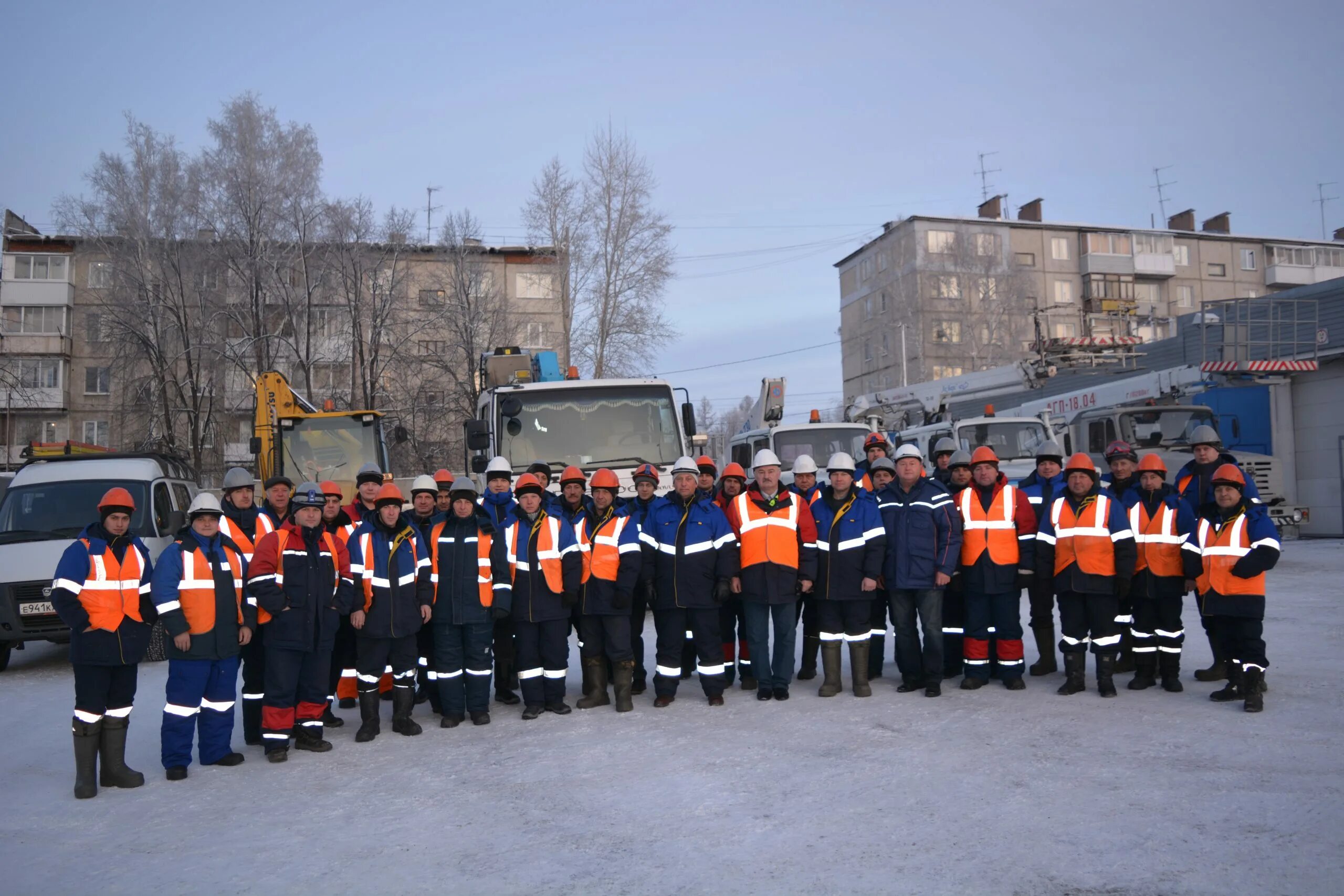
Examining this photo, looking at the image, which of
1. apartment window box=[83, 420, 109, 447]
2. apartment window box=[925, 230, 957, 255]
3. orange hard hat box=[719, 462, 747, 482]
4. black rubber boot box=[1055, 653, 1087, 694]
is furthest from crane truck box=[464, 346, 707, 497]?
apartment window box=[925, 230, 957, 255]

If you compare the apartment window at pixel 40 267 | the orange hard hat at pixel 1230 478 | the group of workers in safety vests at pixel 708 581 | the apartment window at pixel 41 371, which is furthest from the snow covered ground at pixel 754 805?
the apartment window at pixel 40 267

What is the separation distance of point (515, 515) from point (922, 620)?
3.33 m

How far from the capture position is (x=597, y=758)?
662cm

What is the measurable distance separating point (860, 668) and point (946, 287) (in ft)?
143

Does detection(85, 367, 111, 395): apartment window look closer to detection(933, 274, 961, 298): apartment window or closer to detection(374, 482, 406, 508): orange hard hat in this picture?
detection(933, 274, 961, 298): apartment window

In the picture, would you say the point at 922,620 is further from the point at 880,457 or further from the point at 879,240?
the point at 879,240

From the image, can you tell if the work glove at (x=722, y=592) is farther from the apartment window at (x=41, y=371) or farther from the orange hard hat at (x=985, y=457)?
the apartment window at (x=41, y=371)

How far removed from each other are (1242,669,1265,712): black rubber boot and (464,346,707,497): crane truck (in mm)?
6308

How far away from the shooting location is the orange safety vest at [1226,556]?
290 inches

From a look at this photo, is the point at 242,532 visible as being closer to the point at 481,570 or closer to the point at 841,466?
the point at 481,570

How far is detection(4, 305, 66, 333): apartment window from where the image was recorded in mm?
47812

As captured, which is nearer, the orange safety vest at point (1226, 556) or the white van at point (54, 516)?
the orange safety vest at point (1226, 556)

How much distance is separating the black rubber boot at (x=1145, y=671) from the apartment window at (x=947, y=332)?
41695mm

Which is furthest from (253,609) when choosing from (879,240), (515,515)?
(879,240)
